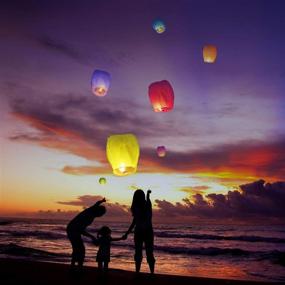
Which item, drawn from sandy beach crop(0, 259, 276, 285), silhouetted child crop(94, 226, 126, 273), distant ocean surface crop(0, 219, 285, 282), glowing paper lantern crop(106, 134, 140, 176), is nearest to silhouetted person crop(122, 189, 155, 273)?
silhouetted child crop(94, 226, 126, 273)

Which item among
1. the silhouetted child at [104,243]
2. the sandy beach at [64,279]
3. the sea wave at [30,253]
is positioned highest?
the silhouetted child at [104,243]

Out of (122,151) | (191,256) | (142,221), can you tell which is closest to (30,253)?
(191,256)

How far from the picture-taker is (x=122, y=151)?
8.57 meters

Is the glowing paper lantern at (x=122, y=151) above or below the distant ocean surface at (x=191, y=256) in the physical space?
above

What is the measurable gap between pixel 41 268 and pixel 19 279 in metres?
2.06

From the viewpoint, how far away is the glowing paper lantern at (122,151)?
8.56 m

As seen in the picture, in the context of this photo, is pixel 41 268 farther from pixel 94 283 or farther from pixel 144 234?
pixel 144 234

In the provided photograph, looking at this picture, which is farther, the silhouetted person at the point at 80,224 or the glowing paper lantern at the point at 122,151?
the glowing paper lantern at the point at 122,151

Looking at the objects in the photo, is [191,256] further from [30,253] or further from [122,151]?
[122,151]

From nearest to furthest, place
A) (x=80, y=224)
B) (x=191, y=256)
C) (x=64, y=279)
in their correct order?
A: 1. (x=80, y=224)
2. (x=64, y=279)
3. (x=191, y=256)

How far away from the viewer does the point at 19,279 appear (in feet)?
21.7

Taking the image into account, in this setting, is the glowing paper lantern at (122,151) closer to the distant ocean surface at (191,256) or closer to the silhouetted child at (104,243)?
the silhouetted child at (104,243)

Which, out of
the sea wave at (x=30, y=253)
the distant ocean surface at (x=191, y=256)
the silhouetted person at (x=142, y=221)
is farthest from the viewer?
the sea wave at (x=30, y=253)

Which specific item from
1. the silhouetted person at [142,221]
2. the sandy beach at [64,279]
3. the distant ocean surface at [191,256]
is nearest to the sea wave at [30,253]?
the distant ocean surface at [191,256]
